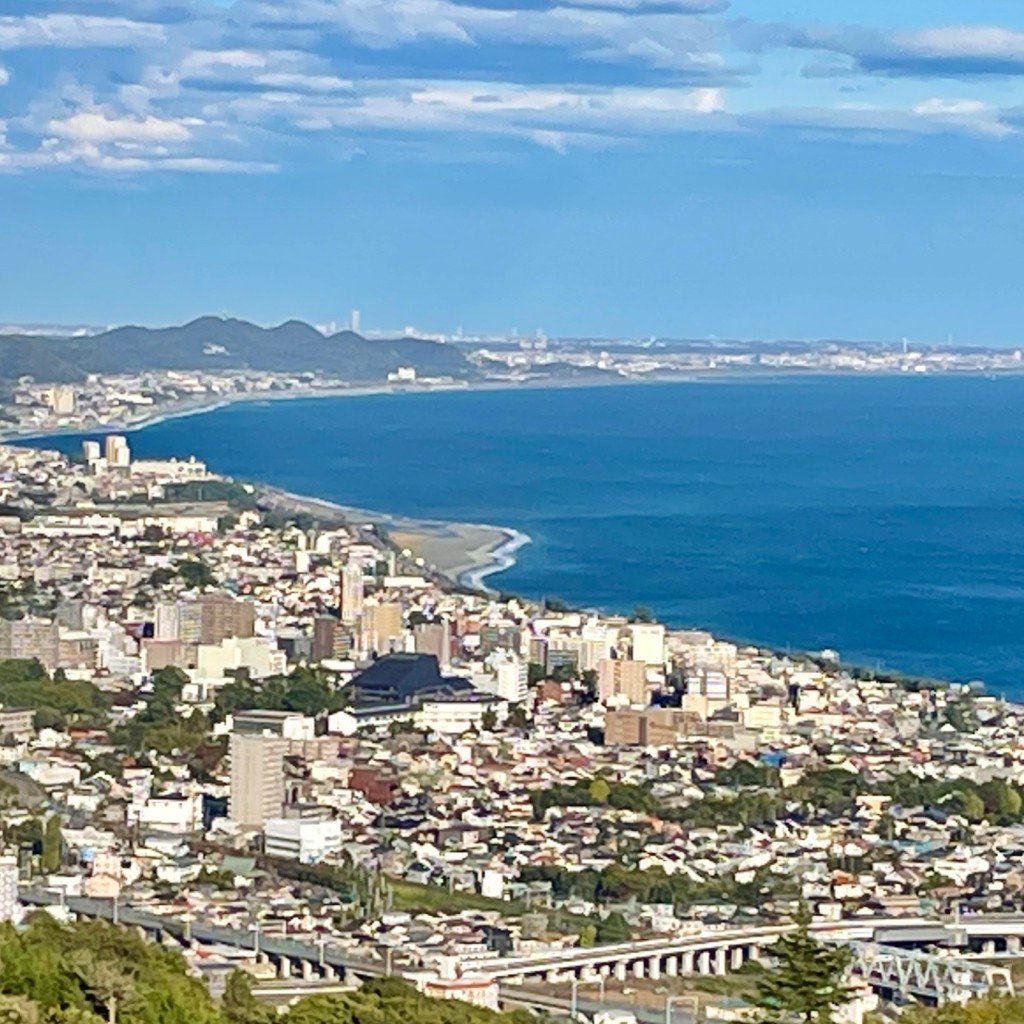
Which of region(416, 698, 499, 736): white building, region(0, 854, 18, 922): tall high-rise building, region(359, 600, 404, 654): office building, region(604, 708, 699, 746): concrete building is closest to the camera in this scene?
region(0, 854, 18, 922): tall high-rise building

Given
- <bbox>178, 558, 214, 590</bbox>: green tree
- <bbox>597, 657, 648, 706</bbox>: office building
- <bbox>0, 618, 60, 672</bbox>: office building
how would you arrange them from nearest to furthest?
<bbox>597, 657, 648, 706</bbox>: office building → <bbox>0, 618, 60, 672</bbox>: office building → <bbox>178, 558, 214, 590</bbox>: green tree

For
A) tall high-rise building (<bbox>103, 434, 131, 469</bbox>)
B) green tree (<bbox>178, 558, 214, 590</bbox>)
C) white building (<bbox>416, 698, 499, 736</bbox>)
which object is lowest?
white building (<bbox>416, 698, 499, 736</bbox>)

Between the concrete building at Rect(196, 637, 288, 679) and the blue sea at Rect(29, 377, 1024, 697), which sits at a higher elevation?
the concrete building at Rect(196, 637, 288, 679)

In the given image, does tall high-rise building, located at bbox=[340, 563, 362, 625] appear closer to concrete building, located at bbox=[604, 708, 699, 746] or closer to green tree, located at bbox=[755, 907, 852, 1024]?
concrete building, located at bbox=[604, 708, 699, 746]

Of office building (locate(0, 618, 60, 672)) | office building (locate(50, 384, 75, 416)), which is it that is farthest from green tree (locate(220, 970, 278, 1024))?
office building (locate(50, 384, 75, 416))

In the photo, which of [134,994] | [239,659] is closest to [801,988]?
[134,994]

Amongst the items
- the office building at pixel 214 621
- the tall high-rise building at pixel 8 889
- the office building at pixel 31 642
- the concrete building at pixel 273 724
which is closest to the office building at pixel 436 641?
the office building at pixel 214 621

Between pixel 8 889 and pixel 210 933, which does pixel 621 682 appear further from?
pixel 8 889

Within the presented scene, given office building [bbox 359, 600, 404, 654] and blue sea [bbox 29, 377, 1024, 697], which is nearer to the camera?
office building [bbox 359, 600, 404, 654]
